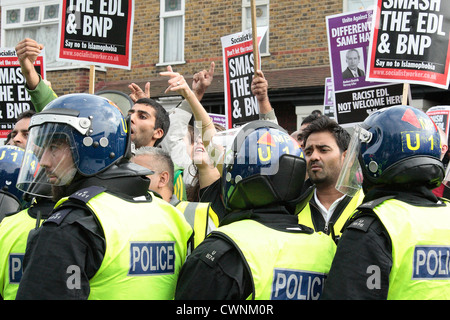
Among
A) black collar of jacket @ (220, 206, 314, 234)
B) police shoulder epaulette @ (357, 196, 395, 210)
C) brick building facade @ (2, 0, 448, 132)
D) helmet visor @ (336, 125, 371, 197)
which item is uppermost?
brick building facade @ (2, 0, 448, 132)

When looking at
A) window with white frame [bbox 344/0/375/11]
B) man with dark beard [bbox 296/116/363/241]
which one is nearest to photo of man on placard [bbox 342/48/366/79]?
man with dark beard [bbox 296/116/363/241]

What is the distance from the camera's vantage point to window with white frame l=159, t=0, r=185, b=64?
16422 mm

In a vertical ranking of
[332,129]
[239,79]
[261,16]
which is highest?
[261,16]

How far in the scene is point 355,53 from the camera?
7246 millimetres

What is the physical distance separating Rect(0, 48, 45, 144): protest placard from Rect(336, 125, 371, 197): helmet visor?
5.60m

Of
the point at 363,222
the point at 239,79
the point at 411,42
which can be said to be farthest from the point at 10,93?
the point at 363,222

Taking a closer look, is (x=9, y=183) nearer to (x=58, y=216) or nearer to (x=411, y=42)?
(x=58, y=216)

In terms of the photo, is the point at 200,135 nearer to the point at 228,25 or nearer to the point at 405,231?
the point at 405,231

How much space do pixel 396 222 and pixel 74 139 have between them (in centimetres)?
150

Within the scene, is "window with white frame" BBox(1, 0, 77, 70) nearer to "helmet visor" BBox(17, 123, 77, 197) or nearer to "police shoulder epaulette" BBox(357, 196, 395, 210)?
"helmet visor" BBox(17, 123, 77, 197)

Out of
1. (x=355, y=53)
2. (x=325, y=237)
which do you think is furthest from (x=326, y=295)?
(x=355, y=53)

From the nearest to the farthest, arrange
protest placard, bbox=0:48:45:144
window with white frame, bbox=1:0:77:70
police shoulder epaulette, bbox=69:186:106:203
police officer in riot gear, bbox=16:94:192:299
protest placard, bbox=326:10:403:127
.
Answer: police officer in riot gear, bbox=16:94:192:299, police shoulder epaulette, bbox=69:186:106:203, protest placard, bbox=326:10:403:127, protest placard, bbox=0:48:45:144, window with white frame, bbox=1:0:77:70

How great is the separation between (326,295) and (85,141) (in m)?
1.29

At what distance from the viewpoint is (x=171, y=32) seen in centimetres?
1658
